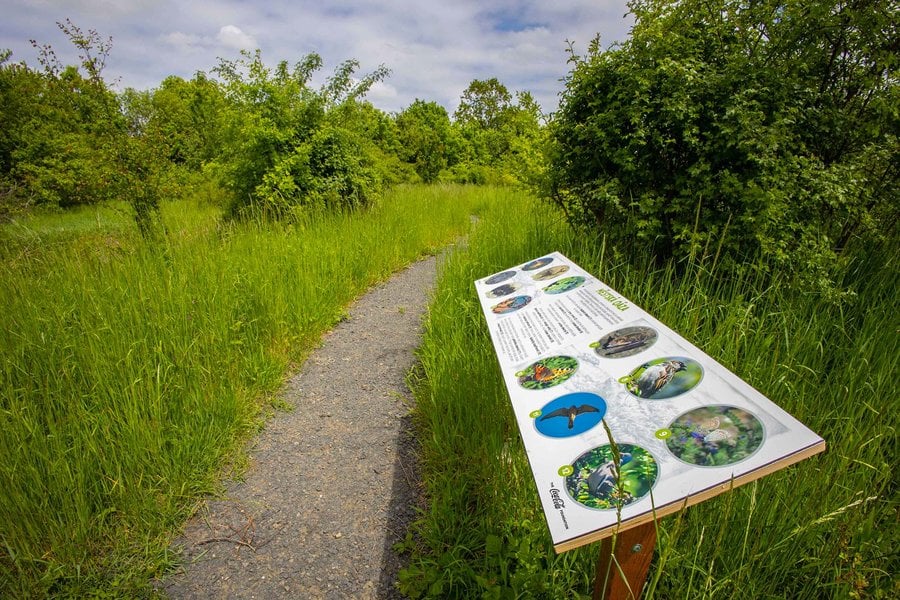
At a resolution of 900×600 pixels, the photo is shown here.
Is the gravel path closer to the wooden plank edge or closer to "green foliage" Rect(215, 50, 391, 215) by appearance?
the wooden plank edge

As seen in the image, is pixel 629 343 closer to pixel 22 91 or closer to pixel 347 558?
pixel 347 558

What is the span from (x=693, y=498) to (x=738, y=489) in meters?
1.05

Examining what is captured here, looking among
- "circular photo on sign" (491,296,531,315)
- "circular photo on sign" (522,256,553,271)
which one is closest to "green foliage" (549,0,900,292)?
"circular photo on sign" (522,256,553,271)

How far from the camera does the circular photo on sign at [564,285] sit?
221 centimetres

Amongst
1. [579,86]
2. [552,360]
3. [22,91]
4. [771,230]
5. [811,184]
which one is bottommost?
[552,360]

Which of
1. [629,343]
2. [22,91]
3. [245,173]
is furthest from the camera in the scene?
[22,91]

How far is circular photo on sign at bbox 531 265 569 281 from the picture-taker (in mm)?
2457

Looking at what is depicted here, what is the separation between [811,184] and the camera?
2.76 metres

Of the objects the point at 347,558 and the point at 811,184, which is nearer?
the point at 347,558

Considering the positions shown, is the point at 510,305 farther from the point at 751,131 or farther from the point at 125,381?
the point at 125,381

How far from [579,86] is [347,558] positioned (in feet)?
13.2

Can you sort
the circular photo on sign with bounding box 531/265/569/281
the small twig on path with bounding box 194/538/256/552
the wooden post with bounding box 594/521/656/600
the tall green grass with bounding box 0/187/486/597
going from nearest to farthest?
the wooden post with bounding box 594/521/656/600
the tall green grass with bounding box 0/187/486/597
the small twig on path with bounding box 194/538/256/552
the circular photo on sign with bounding box 531/265/569/281

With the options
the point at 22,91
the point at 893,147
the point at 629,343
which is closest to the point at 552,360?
the point at 629,343

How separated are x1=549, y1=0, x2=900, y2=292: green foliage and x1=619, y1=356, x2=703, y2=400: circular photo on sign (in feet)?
4.90
